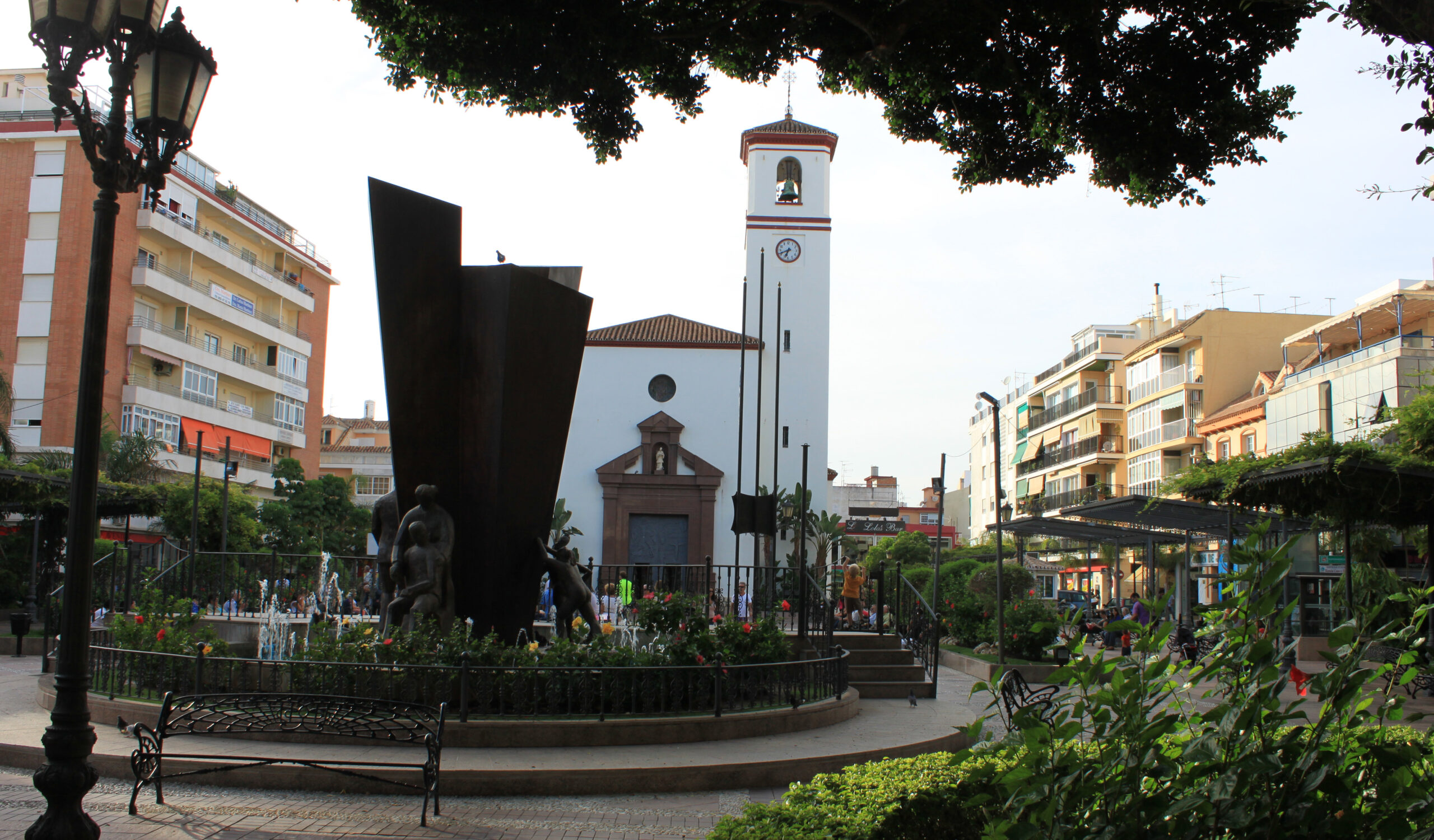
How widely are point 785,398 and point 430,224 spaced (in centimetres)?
3363

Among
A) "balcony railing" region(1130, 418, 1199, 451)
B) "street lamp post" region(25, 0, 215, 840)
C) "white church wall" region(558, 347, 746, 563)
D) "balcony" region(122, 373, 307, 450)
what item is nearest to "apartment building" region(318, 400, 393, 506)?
"balcony" region(122, 373, 307, 450)

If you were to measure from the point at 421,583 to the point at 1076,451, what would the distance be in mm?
53701

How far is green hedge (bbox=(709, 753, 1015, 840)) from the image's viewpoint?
3.35 metres

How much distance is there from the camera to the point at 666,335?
44219 millimetres

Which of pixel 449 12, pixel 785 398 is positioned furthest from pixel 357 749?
pixel 785 398

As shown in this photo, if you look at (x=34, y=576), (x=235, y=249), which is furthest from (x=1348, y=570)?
(x=235, y=249)

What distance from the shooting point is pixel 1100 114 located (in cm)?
879

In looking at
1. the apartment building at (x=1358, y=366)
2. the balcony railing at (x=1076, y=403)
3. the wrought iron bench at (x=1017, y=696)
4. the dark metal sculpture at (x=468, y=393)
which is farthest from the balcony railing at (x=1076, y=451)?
the dark metal sculpture at (x=468, y=393)

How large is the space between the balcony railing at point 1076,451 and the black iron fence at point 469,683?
49.7m

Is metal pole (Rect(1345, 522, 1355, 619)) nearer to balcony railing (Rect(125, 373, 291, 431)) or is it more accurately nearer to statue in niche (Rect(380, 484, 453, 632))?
statue in niche (Rect(380, 484, 453, 632))

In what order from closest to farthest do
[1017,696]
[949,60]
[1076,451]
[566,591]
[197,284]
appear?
[949,60] → [1017,696] → [566,591] → [197,284] → [1076,451]

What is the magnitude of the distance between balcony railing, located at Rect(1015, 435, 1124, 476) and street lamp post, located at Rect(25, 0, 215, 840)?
54.7 m

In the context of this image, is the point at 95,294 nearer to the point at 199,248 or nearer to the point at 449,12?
the point at 449,12

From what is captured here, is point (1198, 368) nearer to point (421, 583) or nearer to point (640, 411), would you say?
point (640, 411)
